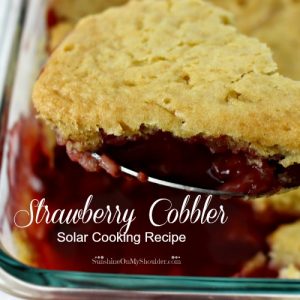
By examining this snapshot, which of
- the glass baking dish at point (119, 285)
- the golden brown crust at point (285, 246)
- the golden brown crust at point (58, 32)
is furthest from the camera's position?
the golden brown crust at point (58, 32)

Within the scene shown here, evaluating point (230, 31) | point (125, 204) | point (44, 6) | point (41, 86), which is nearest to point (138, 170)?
point (125, 204)

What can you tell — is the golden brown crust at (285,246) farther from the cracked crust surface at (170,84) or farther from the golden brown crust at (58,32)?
the golden brown crust at (58,32)

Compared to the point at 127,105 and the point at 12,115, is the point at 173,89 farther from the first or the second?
the point at 12,115

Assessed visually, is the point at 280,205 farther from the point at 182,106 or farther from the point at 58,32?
the point at 58,32

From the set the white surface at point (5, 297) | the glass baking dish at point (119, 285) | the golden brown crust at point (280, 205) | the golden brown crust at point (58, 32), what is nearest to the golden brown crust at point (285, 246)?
the golden brown crust at point (280, 205)

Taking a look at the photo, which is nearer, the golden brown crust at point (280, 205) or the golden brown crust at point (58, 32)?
the golden brown crust at point (280, 205)

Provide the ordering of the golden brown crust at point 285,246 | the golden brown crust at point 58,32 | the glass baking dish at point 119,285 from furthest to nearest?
the golden brown crust at point 58,32 < the golden brown crust at point 285,246 < the glass baking dish at point 119,285

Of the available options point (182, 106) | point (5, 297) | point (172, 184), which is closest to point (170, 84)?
point (182, 106)

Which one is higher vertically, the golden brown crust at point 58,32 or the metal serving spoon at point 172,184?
the golden brown crust at point 58,32
